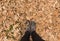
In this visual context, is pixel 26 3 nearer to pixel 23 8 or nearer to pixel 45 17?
pixel 23 8

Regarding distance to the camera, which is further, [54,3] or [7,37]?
[54,3]

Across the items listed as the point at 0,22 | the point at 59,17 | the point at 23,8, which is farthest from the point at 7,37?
the point at 59,17

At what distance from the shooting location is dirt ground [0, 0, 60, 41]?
20.7 ft

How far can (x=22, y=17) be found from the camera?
6609 mm

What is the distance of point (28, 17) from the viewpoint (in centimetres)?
660

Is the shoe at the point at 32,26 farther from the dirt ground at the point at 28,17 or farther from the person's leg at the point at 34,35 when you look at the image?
the dirt ground at the point at 28,17

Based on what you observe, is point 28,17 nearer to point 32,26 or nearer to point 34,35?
point 32,26

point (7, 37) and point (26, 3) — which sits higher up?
point (26, 3)

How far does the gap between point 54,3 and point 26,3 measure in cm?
70

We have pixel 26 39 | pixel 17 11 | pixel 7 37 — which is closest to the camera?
pixel 26 39

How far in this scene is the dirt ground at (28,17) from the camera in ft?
20.7

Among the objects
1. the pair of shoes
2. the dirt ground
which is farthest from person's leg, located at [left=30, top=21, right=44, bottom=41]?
the dirt ground

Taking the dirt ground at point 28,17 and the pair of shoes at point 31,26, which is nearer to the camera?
the pair of shoes at point 31,26

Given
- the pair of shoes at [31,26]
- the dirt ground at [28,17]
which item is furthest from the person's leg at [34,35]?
the dirt ground at [28,17]
